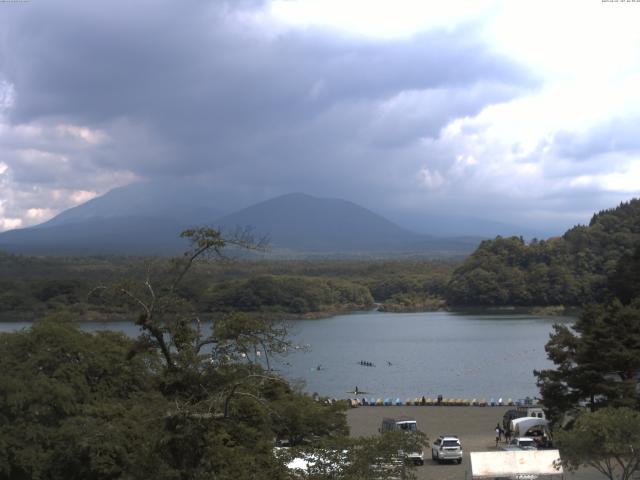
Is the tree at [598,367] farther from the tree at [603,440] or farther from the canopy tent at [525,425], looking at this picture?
the tree at [603,440]

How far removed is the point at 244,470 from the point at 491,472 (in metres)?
7.79

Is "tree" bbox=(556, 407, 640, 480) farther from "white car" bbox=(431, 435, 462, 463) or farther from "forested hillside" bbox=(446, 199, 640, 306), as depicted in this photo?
"forested hillside" bbox=(446, 199, 640, 306)

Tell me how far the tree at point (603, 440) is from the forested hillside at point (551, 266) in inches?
3148

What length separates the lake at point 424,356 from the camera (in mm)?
40531

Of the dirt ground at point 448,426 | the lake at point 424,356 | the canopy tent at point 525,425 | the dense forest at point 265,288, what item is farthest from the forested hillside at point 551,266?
the canopy tent at point 525,425

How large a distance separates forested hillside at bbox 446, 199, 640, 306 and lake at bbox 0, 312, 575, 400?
428 inches

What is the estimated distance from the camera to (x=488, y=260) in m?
104

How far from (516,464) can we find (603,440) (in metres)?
2.15

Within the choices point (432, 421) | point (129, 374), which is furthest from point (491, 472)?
point (432, 421)

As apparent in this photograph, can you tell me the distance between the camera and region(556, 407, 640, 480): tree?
13.2 m

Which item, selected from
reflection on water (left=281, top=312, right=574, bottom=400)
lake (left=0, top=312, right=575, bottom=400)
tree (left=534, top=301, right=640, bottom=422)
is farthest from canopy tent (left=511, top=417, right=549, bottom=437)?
reflection on water (left=281, top=312, right=574, bottom=400)

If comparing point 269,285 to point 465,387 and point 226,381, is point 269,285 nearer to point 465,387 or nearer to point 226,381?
point 465,387

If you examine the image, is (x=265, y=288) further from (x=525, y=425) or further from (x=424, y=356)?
(x=525, y=425)

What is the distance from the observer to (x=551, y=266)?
9931cm
